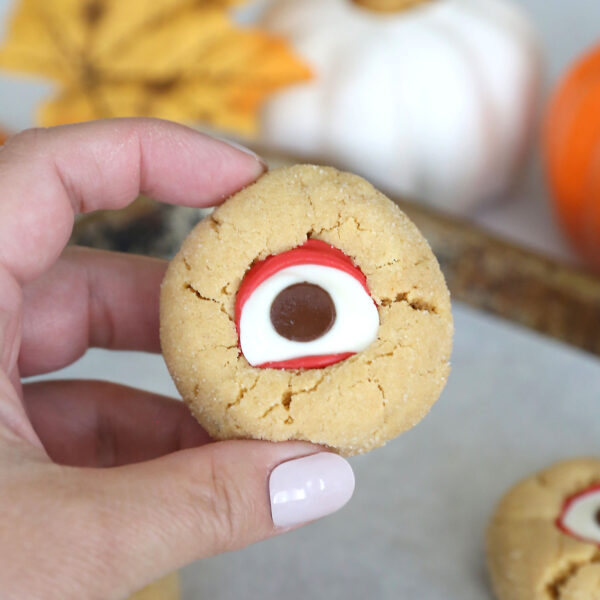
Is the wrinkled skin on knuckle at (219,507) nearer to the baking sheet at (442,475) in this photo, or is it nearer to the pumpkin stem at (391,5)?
the baking sheet at (442,475)

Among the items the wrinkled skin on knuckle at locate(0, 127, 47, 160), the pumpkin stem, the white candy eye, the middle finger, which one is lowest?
the white candy eye

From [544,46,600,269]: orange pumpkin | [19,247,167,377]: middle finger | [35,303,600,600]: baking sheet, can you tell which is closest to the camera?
[19,247,167,377]: middle finger

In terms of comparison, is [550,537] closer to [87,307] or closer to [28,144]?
[87,307]

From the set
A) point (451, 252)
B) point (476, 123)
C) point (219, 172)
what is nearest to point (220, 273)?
point (219, 172)

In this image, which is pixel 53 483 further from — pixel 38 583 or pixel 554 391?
pixel 554 391

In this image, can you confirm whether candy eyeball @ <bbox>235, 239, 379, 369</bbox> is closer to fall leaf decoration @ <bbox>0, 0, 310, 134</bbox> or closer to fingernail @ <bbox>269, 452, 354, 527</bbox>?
fingernail @ <bbox>269, 452, 354, 527</bbox>

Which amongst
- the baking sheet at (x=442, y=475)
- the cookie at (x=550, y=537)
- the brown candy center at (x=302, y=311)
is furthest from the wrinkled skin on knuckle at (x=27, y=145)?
the cookie at (x=550, y=537)

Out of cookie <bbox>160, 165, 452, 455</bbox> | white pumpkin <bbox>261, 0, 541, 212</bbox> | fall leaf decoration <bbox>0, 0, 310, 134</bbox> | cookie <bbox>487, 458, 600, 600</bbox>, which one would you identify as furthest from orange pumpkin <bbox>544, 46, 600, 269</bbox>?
cookie <bbox>160, 165, 452, 455</bbox>
